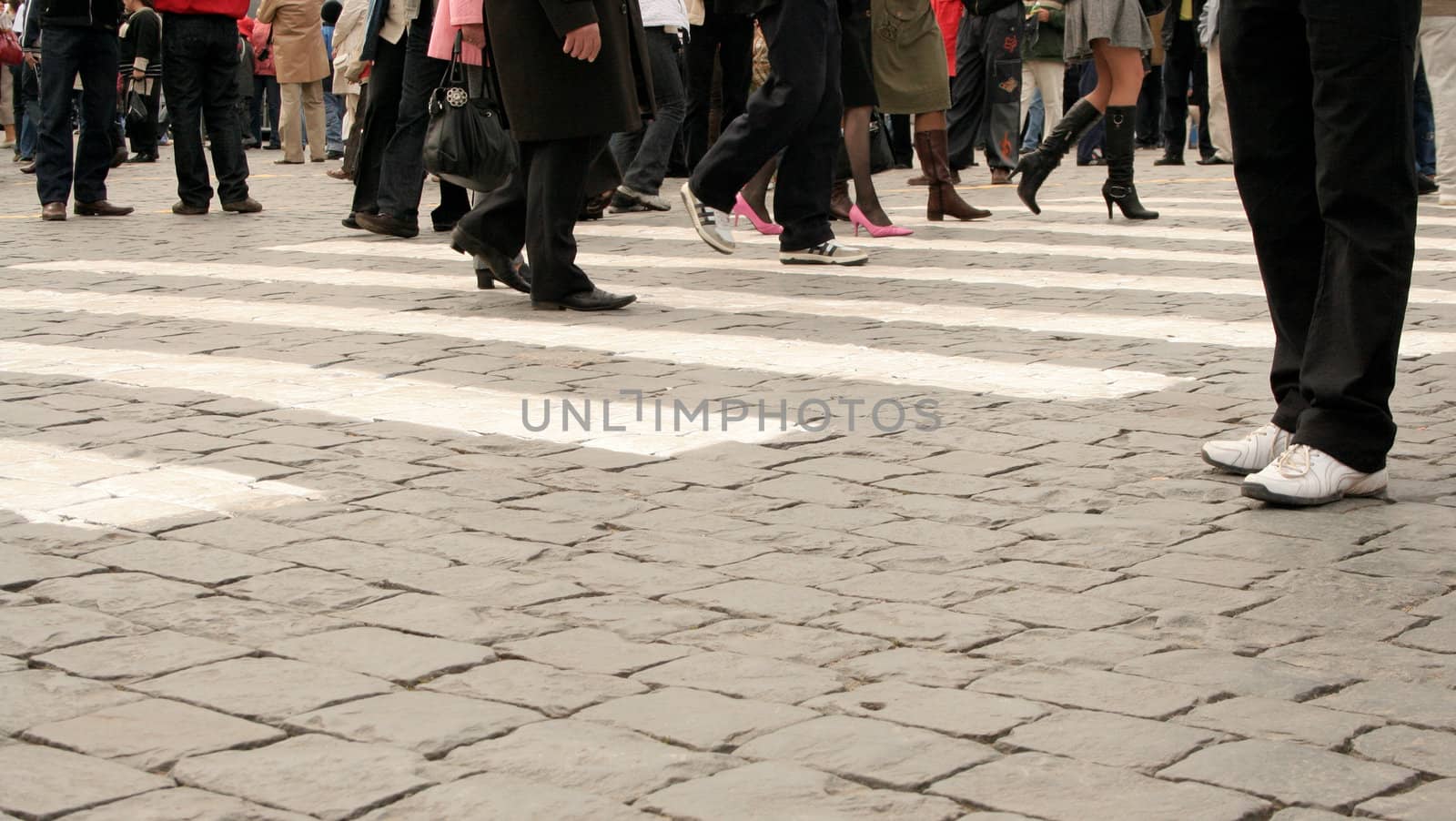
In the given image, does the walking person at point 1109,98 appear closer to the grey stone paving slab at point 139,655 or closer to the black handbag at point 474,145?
the black handbag at point 474,145

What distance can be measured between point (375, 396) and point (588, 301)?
1853 millimetres

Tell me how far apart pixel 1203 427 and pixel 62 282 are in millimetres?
5688

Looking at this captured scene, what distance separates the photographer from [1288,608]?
3551 millimetres

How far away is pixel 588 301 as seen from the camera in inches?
296

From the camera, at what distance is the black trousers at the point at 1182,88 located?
1639 cm

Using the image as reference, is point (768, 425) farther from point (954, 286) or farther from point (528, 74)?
point (954, 286)

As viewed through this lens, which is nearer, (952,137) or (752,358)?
(752,358)

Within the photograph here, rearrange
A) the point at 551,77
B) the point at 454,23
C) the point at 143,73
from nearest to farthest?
the point at 551,77
the point at 454,23
the point at 143,73

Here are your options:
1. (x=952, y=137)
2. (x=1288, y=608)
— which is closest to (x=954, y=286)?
(x=1288, y=608)

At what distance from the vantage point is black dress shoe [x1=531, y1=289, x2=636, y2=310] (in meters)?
7.52

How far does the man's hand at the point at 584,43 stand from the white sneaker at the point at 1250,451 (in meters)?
3.21

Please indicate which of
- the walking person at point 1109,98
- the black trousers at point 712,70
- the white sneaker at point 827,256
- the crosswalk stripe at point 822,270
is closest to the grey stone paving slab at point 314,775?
the crosswalk stripe at point 822,270

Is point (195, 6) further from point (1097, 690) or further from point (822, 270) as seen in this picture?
point (1097, 690)

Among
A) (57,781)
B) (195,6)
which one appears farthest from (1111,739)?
(195,6)
